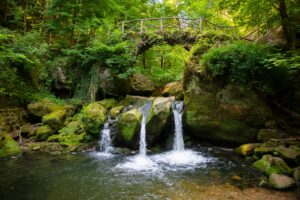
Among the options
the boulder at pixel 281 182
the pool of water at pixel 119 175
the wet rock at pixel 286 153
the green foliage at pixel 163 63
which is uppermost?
the green foliage at pixel 163 63

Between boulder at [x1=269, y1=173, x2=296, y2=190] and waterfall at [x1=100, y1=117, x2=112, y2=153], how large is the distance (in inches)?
252

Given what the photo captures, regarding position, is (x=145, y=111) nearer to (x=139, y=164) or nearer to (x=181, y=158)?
(x=181, y=158)

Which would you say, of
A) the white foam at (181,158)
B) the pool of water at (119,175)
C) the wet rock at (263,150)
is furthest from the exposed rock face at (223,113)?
the wet rock at (263,150)

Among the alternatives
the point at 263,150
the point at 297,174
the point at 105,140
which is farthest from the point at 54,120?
the point at 297,174

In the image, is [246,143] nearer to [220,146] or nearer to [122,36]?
[220,146]

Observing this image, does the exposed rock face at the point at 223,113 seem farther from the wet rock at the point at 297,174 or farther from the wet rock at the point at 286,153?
the wet rock at the point at 297,174

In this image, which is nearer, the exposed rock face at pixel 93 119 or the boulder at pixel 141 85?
the exposed rock face at pixel 93 119

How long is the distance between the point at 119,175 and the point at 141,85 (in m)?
10.2

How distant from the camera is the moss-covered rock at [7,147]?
32.1 feet

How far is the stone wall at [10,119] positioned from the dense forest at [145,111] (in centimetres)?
6

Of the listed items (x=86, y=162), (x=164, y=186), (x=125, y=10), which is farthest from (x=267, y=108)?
(x=125, y=10)

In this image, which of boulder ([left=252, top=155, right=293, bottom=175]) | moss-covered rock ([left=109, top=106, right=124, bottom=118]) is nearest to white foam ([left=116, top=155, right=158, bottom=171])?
moss-covered rock ([left=109, top=106, right=124, bottom=118])

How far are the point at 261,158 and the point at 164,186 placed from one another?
3.82 m

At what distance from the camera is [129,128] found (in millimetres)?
10641
